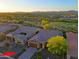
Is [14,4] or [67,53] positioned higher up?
[14,4]

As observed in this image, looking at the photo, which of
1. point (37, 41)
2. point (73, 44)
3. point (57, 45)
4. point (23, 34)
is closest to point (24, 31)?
point (23, 34)

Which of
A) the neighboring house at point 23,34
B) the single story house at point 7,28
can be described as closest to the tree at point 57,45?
the neighboring house at point 23,34

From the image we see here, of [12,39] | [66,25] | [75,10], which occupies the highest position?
[75,10]

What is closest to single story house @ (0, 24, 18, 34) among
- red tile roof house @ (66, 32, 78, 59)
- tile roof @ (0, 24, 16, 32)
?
tile roof @ (0, 24, 16, 32)

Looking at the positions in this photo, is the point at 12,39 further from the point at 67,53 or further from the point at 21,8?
the point at 67,53

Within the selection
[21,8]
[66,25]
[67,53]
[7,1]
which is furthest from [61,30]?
[7,1]
